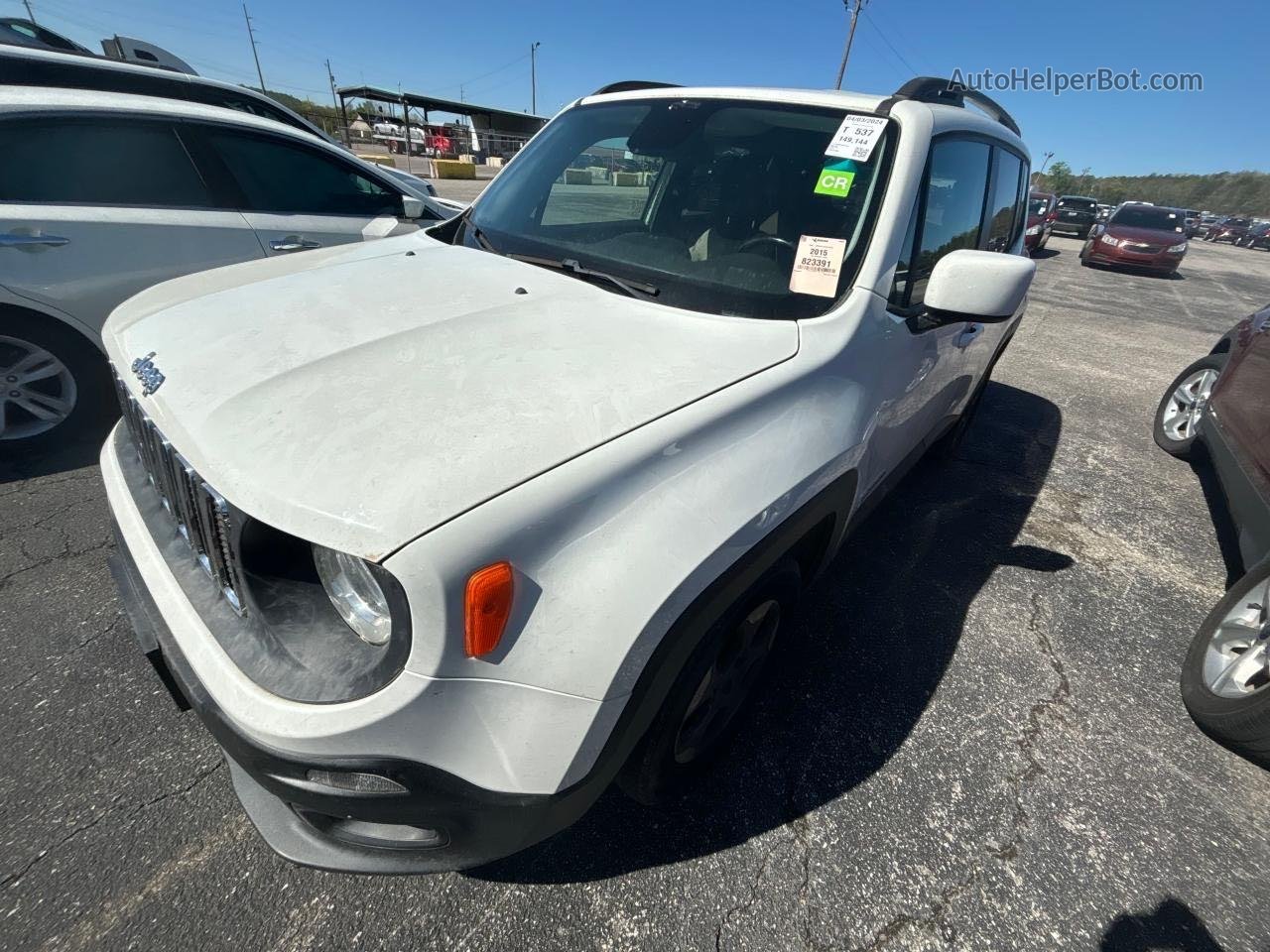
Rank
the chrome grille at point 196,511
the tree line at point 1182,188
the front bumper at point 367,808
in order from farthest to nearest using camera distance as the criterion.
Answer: the tree line at point 1182,188
the chrome grille at point 196,511
the front bumper at point 367,808

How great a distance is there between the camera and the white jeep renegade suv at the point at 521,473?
1048 mm

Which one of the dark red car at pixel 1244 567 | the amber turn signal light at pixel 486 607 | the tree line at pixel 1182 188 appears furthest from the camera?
the tree line at pixel 1182 188

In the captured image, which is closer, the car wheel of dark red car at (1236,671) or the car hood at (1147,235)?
the car wheel of dark red car at (1236,671)

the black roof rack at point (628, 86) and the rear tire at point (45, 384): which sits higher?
the black roof rack at point (628, 86)

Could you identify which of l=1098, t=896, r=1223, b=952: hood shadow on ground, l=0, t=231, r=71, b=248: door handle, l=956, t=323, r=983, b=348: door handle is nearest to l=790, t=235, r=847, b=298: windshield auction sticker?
l=956, t=323, r=983, b=348: door handle

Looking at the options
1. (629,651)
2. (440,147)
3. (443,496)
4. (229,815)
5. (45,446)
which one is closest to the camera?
(443,496)

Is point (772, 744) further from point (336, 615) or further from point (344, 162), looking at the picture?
point (344, 162)

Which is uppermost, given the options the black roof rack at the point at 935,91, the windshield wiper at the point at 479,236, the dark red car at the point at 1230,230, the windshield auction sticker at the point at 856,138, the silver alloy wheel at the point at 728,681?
the black roof rack at the point at 935,91

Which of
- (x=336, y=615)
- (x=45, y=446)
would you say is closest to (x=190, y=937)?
(x=336, y=615)

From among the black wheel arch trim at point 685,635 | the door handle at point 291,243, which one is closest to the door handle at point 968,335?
the black wheel arch trim at point 685,635

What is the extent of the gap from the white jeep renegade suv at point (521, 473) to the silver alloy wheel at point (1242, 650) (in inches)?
56.1

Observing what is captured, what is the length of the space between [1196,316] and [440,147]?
40773 millimetres

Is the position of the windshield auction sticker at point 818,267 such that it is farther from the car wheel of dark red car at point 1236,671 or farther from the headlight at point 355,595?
the car wheel of dark red car at point 1236,671

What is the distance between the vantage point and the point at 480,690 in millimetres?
1042
